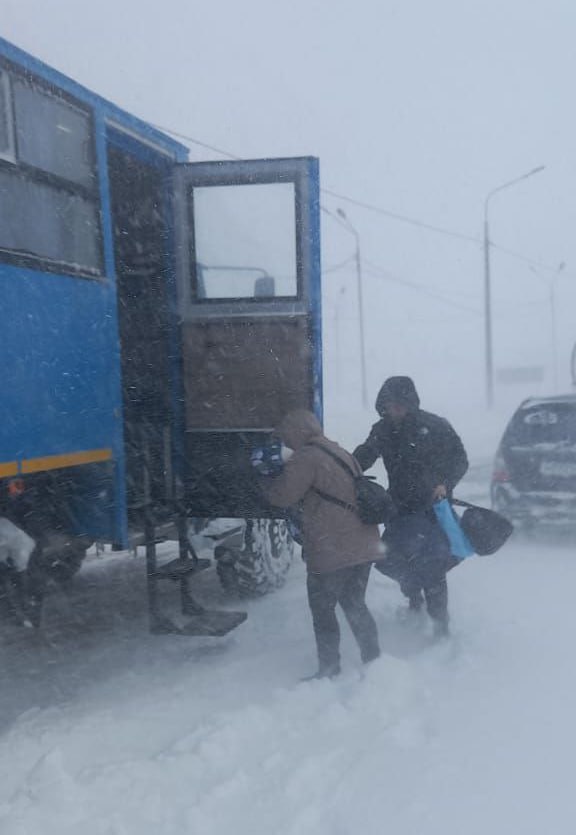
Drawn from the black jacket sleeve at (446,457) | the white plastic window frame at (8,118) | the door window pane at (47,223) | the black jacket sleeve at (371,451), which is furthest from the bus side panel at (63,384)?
the black jacket sleeve at (446,457)

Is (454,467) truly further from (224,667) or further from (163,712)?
(163,712)

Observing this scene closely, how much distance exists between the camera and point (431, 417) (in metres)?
5.29

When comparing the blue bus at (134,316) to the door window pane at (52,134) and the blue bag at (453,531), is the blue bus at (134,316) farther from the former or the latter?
the blue bag at (453,531)

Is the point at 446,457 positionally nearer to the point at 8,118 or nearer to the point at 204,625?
the point at 204,625

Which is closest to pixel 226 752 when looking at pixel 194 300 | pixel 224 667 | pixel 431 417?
pixel 224 667

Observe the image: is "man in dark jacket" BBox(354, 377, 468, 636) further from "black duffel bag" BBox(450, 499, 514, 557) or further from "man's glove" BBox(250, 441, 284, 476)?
"man's glove" BBox(250, 441, 284, 476)

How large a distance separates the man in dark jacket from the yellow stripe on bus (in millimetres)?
1686

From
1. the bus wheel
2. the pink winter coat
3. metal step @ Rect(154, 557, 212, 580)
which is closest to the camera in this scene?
the pink winter coat

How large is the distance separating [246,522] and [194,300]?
5.73 feet

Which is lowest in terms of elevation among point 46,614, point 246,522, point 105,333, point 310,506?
point 46,614

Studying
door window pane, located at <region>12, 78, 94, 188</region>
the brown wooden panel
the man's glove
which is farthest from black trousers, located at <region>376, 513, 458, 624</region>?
door window pane, located at <region>12, 78, 94, 188</region>

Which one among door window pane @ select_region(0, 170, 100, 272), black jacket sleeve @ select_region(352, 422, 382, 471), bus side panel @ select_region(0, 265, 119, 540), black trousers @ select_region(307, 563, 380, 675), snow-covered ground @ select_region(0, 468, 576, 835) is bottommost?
snow-covered ground @ select_region(0, 468, 576, 835)

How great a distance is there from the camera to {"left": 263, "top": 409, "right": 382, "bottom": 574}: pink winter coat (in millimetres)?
4559

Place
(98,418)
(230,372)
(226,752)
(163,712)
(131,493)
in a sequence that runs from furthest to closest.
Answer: (131,493) < (230,372) < (98,418) < (163,712) < (226,752)
